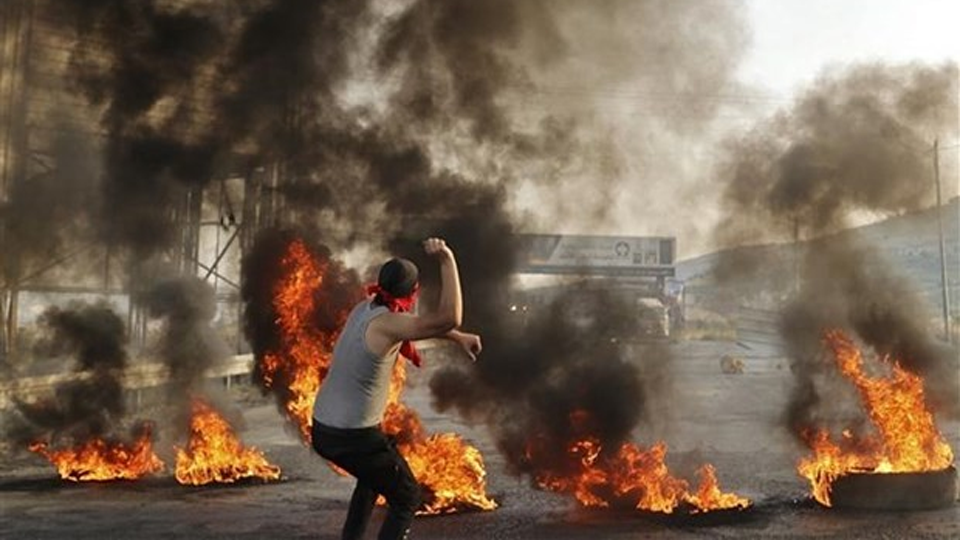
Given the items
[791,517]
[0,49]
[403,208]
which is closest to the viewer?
[791,517]

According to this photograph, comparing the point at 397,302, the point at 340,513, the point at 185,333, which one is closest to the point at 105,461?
the point at 340,513

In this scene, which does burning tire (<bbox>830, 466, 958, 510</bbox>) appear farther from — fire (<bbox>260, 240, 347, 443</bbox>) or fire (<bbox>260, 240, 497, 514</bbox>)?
fire (<bbox>260, 240, 347, 443</bbox>)

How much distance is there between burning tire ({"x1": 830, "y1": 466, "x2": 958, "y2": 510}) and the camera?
7043 millimetres

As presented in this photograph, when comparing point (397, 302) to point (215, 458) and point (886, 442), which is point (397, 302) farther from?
point (886, 442)

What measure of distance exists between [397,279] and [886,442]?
5.61m

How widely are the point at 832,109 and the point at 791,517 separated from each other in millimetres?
5772

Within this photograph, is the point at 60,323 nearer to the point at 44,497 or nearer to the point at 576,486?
the point at 44,497

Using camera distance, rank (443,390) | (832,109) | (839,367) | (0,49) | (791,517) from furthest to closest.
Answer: (0,49) < (832,109) < (443,390) < (839,367) < (791,517)

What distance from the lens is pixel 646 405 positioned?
9.05 metres

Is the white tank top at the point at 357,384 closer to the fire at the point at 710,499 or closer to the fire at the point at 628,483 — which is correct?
the fire at the point at 628,483

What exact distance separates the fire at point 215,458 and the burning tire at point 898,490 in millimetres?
Answer: 5370

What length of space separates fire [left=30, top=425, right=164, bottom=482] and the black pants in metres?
5.27

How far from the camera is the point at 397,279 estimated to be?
12.7 ft

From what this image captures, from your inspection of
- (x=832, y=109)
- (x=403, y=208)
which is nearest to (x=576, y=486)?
(x=403, y=208)
